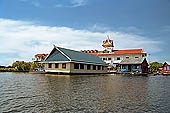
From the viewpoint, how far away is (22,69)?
47.6 m

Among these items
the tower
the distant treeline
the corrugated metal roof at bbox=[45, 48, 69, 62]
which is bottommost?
the distant treeline

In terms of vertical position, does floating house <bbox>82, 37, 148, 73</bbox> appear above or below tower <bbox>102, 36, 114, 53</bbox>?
below

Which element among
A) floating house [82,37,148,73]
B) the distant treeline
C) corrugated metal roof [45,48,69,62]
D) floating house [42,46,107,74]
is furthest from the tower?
corrugated metal roof [45,48,69,62]

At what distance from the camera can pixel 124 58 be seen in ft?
185

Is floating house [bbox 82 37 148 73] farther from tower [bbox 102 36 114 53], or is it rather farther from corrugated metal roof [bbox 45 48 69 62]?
corrugated metal roof [bbox 45 48 69 62]

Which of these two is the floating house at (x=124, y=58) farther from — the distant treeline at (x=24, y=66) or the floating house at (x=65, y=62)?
the distant treeline at (x=24, y=66)

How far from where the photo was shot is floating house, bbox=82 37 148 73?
4468 cm

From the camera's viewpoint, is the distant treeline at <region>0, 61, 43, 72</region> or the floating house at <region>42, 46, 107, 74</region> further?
the distant treeline at <region>0, 61, 43, 72</region>

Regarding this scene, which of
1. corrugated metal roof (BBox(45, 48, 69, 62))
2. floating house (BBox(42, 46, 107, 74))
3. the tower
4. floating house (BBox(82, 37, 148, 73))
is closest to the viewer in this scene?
floating house (BBox(42, 46, 107, 74))

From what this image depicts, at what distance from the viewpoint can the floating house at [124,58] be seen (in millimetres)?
44678

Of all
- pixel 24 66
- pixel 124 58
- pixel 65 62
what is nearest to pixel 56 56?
pixel 65 62

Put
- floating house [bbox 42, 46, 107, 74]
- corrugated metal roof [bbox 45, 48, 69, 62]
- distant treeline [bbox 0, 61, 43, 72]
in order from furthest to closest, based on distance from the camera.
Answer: distant treeline [bbox 0, 61, 43, 72], corrugated metal roof [bbox 45, 48, 69, 62], floating house [bbox 42, 46, 107, 74]

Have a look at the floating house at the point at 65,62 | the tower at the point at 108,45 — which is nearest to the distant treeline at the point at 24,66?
the floating house at the point at 65,62

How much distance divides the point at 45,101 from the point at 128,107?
3.68 m
